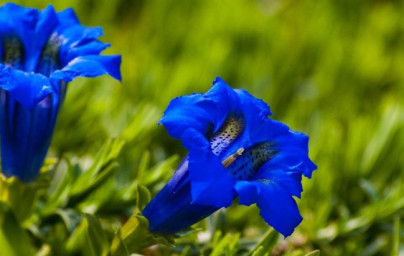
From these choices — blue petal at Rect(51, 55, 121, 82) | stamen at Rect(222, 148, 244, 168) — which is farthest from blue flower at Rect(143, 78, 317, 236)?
blue petal at Rect(51, 55, 121, 82)

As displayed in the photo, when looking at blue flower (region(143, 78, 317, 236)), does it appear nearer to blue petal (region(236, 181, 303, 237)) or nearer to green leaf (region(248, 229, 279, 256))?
blue petal (region(236, 181, 303, 237))

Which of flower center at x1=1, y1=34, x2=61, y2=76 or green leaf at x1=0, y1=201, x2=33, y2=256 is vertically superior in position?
flower center at x1=1, y1=34, x2=61, y2=76

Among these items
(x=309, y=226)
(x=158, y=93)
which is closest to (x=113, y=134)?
(x=158, y=93)

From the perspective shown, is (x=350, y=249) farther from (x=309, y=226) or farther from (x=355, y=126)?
(x=355, y=126)

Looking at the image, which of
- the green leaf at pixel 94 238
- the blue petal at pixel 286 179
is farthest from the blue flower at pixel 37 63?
the blue petal at pixel 286 179

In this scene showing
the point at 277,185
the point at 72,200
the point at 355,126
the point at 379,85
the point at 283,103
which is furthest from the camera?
the point at 379,85

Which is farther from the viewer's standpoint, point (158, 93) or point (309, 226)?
point (158, 93)

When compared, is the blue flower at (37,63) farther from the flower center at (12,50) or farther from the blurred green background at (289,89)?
the blurred green background at (289,89)
